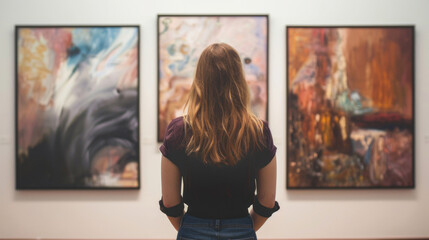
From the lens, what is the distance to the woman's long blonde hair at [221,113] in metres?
1.17

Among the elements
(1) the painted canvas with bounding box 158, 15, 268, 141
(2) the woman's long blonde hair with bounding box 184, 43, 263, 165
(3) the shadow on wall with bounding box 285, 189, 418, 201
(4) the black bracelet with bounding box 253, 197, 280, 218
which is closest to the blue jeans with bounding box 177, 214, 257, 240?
(4) the black bracelet with bounding box 253, 197, 280, 218

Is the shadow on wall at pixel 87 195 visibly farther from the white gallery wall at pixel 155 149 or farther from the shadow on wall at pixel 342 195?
the shadow on wall at pixel 342 195

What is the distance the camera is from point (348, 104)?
10.2 ft

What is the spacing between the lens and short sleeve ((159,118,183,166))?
47.1 inches

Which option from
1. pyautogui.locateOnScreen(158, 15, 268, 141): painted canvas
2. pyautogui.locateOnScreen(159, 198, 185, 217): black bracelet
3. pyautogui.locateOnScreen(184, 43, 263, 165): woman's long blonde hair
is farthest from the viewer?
pyautogui.locateOnScreen(158, 15, 268, 141): painted canvas

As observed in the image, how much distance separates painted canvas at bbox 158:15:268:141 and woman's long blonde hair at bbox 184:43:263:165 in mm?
1893

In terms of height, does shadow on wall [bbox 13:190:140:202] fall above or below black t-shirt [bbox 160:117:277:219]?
below

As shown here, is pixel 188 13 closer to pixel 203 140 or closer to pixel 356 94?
pixel 356 94

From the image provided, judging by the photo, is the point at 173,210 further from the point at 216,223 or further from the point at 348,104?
the point at 348,104

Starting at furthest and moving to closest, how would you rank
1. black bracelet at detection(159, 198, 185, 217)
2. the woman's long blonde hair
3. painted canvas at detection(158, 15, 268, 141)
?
1. painted canvas at detection(158, 15, 268, 141)
2. black bracelet at detection(159, 198, 185, 217)
3. the woman's long blonde hair

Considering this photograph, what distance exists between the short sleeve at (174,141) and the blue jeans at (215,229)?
24cm

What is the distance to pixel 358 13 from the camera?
3.18m

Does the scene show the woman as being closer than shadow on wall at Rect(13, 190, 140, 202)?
Yes

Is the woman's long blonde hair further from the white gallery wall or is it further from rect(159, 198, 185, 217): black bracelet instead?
the white gallery wall
